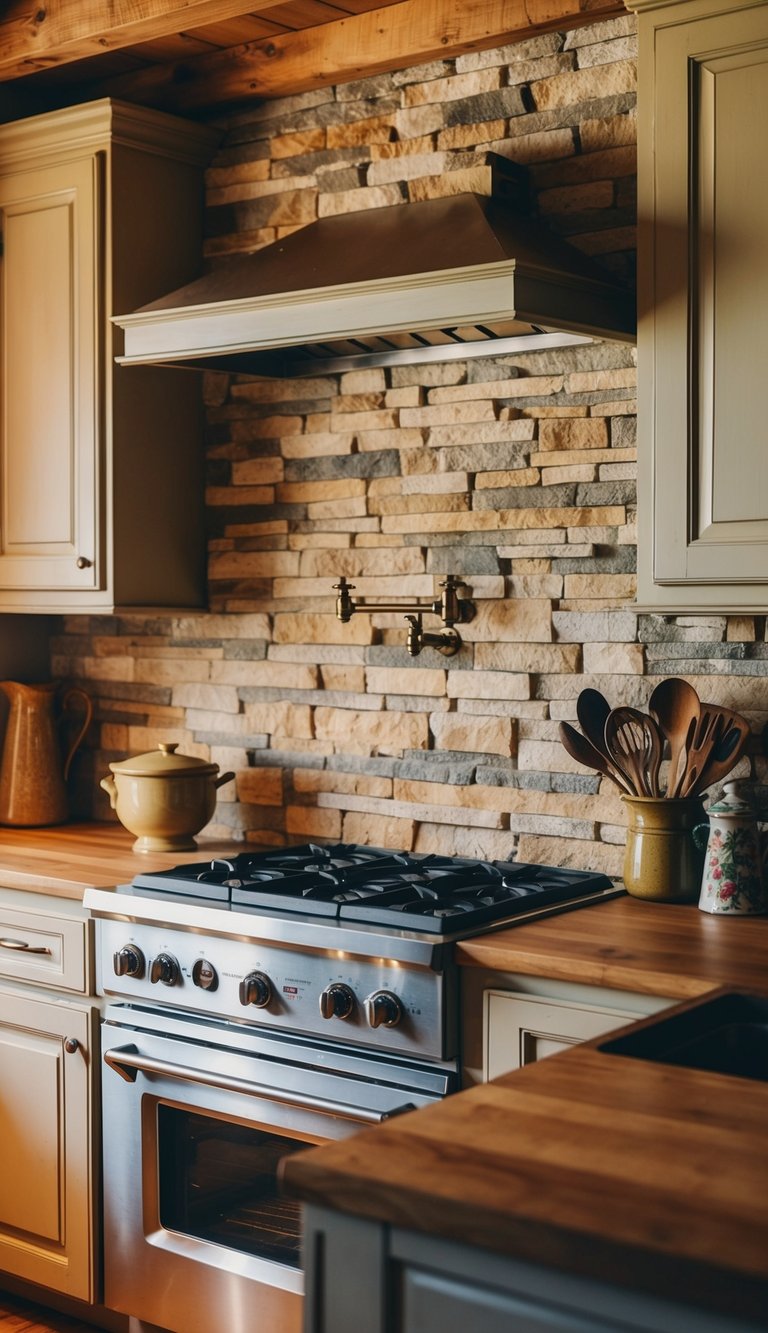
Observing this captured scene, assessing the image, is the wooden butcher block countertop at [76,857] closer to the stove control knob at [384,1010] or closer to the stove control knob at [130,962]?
the stove control knob at [130,962]

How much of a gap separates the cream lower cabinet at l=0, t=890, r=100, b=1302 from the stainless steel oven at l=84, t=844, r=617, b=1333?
0.23 ft

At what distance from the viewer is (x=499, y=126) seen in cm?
303

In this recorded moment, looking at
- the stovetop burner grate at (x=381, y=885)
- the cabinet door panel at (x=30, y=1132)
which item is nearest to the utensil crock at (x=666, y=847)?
the stovetop burner grate at (x=381, y=885)

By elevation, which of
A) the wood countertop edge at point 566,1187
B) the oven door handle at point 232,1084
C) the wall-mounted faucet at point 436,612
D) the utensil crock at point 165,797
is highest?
the wall-mounted faucet at point 436,612

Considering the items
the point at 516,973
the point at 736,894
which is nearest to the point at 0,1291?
the point at 516,973

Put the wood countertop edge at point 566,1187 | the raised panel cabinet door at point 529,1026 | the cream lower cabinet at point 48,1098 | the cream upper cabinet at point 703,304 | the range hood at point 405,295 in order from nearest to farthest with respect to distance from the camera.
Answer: the wood countertop edge at point 566,1187, the raised panel cabinet door at point 529,1026, the cream upper cabinet at point 703,304, the range hood at point 405,295, the cream lower cabinet at point 48,1098

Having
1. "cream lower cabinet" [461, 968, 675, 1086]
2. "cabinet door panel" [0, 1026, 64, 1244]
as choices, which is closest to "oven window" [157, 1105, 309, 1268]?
"cabinet door panel" [0, 1026, 64, 1244]

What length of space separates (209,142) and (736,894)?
2.19 metres

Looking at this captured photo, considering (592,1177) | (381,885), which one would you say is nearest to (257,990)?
(381,885)

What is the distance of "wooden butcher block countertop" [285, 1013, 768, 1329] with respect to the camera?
3.54 feet

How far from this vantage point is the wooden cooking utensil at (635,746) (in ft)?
8.87

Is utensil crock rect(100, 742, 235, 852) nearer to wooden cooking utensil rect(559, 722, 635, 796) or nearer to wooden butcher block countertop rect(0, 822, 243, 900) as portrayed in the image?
wooden butcher block countertop rect(0, 822, 243, 900)

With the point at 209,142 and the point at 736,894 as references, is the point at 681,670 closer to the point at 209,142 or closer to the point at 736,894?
the point at 736,894

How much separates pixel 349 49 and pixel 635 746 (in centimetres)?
165
